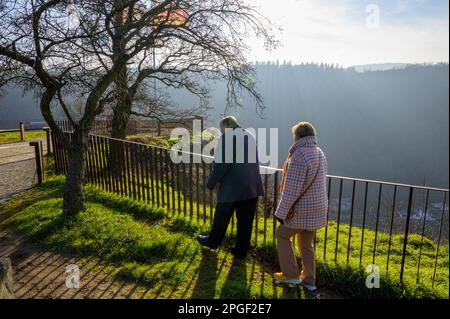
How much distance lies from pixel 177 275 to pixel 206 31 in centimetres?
447

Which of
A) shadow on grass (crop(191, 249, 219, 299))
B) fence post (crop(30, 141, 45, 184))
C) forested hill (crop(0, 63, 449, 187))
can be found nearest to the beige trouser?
shadow on grass (crop(191, 249, 219, 299))

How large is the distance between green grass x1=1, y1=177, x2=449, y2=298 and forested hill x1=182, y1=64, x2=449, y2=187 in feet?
287

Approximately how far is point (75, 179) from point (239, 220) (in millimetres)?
3134

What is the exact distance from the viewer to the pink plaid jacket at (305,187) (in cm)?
316

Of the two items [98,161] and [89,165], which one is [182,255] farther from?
[89,165]

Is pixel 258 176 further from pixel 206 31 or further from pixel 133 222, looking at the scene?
pixel 206 31

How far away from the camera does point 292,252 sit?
11.7ft

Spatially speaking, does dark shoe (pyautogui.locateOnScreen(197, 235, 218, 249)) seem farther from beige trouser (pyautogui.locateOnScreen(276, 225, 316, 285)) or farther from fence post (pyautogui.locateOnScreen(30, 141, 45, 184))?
fence post (pyautogui.locateOnScreen(30, 141, 45, 184))

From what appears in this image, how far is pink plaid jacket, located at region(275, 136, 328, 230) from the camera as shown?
10.4ft

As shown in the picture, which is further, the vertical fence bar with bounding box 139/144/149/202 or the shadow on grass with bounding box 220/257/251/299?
the vertical fence bar with bounding box 139/144/149/202

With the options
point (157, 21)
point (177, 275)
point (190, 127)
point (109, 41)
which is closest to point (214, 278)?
point (177, 275)

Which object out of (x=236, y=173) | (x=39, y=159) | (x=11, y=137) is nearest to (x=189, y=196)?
(x=236, y=173)

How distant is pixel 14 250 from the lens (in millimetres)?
4414

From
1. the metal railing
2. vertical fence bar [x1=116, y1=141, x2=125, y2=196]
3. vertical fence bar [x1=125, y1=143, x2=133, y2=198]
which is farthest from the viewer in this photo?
vertical fence bar [x1=116, y1=141, x2=125, y2=196]
